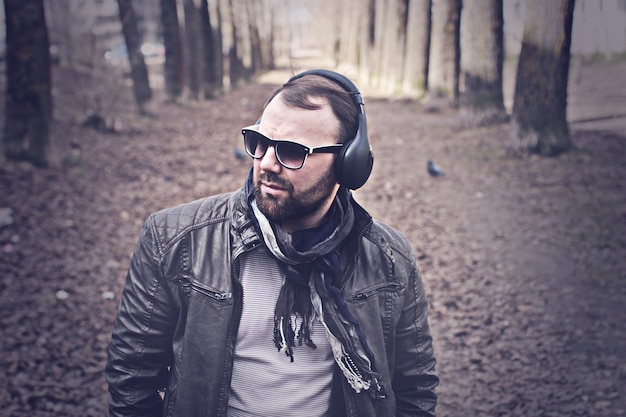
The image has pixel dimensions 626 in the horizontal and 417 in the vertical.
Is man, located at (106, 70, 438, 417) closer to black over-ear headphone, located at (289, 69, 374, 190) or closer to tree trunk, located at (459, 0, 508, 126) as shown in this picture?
black over-ear headphone, located at (289, 69, 374, 190)

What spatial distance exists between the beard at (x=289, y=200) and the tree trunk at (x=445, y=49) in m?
15.5

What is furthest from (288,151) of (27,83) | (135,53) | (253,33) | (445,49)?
(253,33)

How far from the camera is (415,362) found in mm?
2439

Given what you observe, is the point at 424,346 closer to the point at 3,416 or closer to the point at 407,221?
the point at 3,416

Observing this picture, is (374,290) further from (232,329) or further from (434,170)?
(434,170)

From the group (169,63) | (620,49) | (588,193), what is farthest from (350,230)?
(620,49)

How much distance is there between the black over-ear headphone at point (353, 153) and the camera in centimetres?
229

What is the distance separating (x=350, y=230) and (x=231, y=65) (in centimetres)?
2845

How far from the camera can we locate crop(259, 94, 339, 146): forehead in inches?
87.4

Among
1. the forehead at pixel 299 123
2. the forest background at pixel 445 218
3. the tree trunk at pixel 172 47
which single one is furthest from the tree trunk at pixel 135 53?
the forehead at pixel 299 123

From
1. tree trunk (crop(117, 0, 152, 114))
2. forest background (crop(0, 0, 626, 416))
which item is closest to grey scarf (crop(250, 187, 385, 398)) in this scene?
forest background (crop(0, 0, 626, 416))

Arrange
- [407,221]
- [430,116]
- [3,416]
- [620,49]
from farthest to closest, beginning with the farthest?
[620,49] < [430,116] < [407,221] < [3,416]

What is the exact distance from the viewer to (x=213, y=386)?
210cm

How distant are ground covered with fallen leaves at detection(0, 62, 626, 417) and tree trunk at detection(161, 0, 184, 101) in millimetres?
6988
